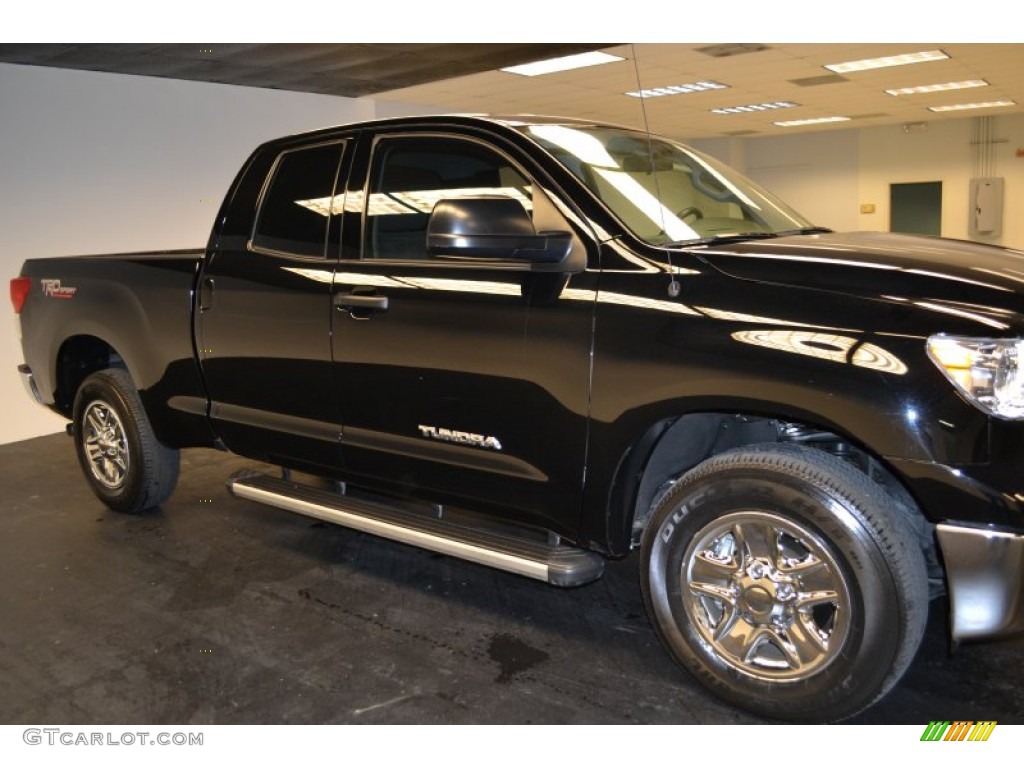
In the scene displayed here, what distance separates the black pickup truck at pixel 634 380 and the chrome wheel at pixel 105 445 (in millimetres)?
604

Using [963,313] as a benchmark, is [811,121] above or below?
above

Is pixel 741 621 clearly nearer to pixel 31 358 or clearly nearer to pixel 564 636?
pixel 564 636

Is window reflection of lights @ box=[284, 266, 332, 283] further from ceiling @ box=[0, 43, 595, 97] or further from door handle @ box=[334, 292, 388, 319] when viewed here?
ceiling @ box=[0, 43, 595, 97]

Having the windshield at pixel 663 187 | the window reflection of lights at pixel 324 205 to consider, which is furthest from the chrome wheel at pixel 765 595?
the window reflection of lights at pixel 324 205

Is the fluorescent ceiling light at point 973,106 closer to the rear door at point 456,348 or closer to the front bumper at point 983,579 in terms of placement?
the rear door at point 456,348

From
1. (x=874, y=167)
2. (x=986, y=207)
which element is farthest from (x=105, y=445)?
(x=874, y=167)

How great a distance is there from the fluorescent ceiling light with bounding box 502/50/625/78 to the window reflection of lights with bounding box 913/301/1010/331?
7.47 m

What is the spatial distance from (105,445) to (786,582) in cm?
346

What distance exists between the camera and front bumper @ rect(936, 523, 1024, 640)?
215cm

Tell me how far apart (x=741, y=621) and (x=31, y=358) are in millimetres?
3899

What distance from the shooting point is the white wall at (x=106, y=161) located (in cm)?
728
